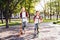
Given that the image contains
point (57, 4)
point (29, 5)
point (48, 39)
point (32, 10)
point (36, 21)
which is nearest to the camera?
point (48, 39)

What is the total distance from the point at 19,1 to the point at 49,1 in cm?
3315

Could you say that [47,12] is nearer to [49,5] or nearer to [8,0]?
[49,5]

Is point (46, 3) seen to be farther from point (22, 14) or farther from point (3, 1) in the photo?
point (22, 14)

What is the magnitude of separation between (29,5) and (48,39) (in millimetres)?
26092

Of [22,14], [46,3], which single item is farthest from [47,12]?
[22,14]

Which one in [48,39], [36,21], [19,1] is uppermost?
[19,1]

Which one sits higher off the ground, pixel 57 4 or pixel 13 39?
pixel 57 4

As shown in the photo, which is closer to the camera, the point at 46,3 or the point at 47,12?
the point at 46,3

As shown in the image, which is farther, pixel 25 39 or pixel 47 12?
pixel 47 12

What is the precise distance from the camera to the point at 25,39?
473 inches

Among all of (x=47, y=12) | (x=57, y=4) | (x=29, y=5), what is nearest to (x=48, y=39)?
(x=29, y=5)

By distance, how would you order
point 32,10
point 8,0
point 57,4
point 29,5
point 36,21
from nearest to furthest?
point 36,21
point 8,0
point 29,5
point 32,10
point 57,4

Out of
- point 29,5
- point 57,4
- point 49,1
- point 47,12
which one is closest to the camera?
point 29,5

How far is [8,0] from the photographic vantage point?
21922mm
